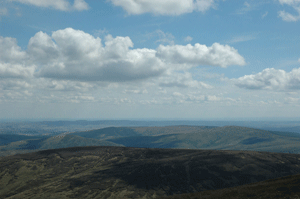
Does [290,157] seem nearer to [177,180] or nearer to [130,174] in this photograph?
[177,180]

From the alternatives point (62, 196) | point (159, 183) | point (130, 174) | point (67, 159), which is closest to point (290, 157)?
point (159, 183)

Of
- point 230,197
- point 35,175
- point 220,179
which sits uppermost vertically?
point 230,197

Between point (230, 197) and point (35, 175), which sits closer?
point (230, 197)

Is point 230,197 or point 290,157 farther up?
point 230,197

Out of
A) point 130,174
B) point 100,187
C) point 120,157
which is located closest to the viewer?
point 100,187

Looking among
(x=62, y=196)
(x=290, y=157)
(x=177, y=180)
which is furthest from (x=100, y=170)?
(x=290, y=157)

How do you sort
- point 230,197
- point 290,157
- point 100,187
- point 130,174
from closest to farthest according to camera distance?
point 230,197 < point 100,187 < point 130,174 < point 290,157
